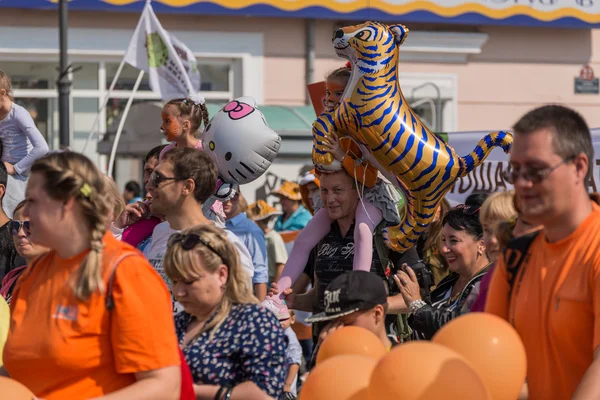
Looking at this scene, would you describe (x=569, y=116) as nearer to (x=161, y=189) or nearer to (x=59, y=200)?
(x=59, y=200)

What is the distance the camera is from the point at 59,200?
3045 millimetres

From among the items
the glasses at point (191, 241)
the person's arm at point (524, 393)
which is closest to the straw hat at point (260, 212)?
the glasses at point (191, 241)

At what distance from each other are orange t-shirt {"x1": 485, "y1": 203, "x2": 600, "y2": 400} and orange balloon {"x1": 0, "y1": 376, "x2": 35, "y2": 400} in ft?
4.51

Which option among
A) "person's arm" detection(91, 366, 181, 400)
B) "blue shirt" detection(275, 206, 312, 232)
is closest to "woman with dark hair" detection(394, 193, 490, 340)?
"person's arm" detection(91, 366, 181, 400)

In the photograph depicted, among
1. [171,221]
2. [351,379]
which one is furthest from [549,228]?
[171,221]

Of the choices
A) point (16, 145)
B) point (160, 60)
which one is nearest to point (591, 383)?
point (16, 145)

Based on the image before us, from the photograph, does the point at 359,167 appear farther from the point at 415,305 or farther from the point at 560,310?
the point at 560,310

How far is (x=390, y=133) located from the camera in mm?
5051

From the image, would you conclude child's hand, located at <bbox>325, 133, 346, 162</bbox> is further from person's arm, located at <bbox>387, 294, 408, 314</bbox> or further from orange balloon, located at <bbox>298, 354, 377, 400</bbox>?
orange balloon, located at <bbox>298, 354, 377, 400</bbox>

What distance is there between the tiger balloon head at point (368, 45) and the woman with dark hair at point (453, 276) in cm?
78

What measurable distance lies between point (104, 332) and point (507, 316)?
45.6 inches

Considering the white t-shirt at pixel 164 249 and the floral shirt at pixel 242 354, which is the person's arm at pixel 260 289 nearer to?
the white t-shirt at pixel 164 249

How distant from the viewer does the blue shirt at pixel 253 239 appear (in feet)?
22.1

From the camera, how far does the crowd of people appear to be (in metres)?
2.95
